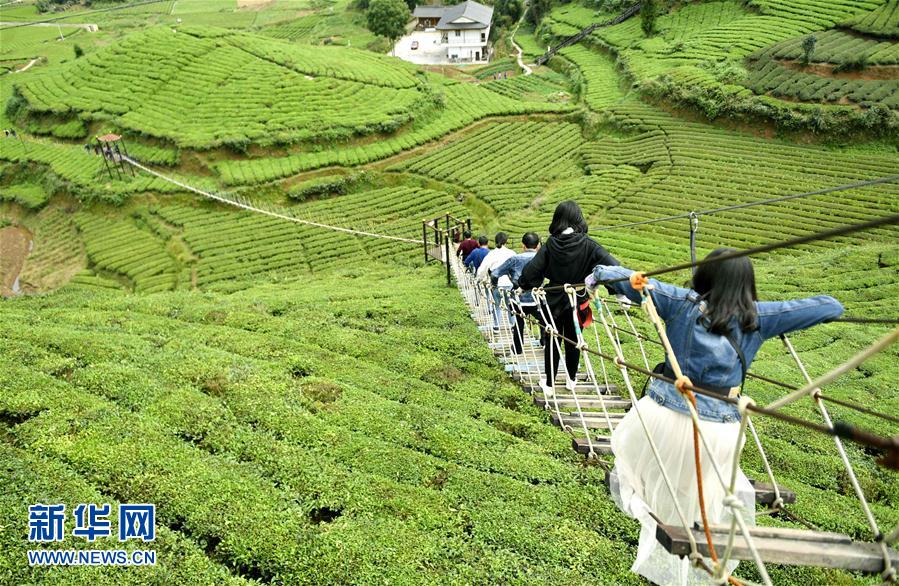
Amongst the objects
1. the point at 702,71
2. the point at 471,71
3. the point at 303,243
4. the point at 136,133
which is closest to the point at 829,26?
the point at 702,71

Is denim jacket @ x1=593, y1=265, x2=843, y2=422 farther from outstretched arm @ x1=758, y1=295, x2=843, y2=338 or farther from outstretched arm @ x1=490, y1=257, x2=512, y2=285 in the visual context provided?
outstretched arm @ x1=490, y1=257, x2=512, y2=285

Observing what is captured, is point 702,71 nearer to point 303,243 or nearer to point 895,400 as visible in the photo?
point 303,243

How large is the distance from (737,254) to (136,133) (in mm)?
35672

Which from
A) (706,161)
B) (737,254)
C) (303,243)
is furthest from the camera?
(706,161)

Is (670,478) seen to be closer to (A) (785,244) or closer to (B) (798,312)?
(B) (798,312)

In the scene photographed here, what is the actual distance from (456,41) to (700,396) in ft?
186

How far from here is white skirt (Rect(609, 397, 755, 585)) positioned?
3090 millimetres

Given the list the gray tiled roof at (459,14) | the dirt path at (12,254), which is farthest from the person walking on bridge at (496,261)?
the gray tiled roof at (459,14)

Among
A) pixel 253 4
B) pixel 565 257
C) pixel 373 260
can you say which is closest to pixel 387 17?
pixel 253 4

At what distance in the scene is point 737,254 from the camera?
9.01 feet

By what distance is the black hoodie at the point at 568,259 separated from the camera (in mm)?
5148

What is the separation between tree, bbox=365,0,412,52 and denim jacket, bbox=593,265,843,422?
55125 millimetres

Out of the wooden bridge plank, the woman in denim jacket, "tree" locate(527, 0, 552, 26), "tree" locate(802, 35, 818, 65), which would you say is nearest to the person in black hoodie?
the woman in denim jacket

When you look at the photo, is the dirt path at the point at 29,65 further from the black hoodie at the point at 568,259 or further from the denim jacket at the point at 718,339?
the denim jacket at the point at 718,339
